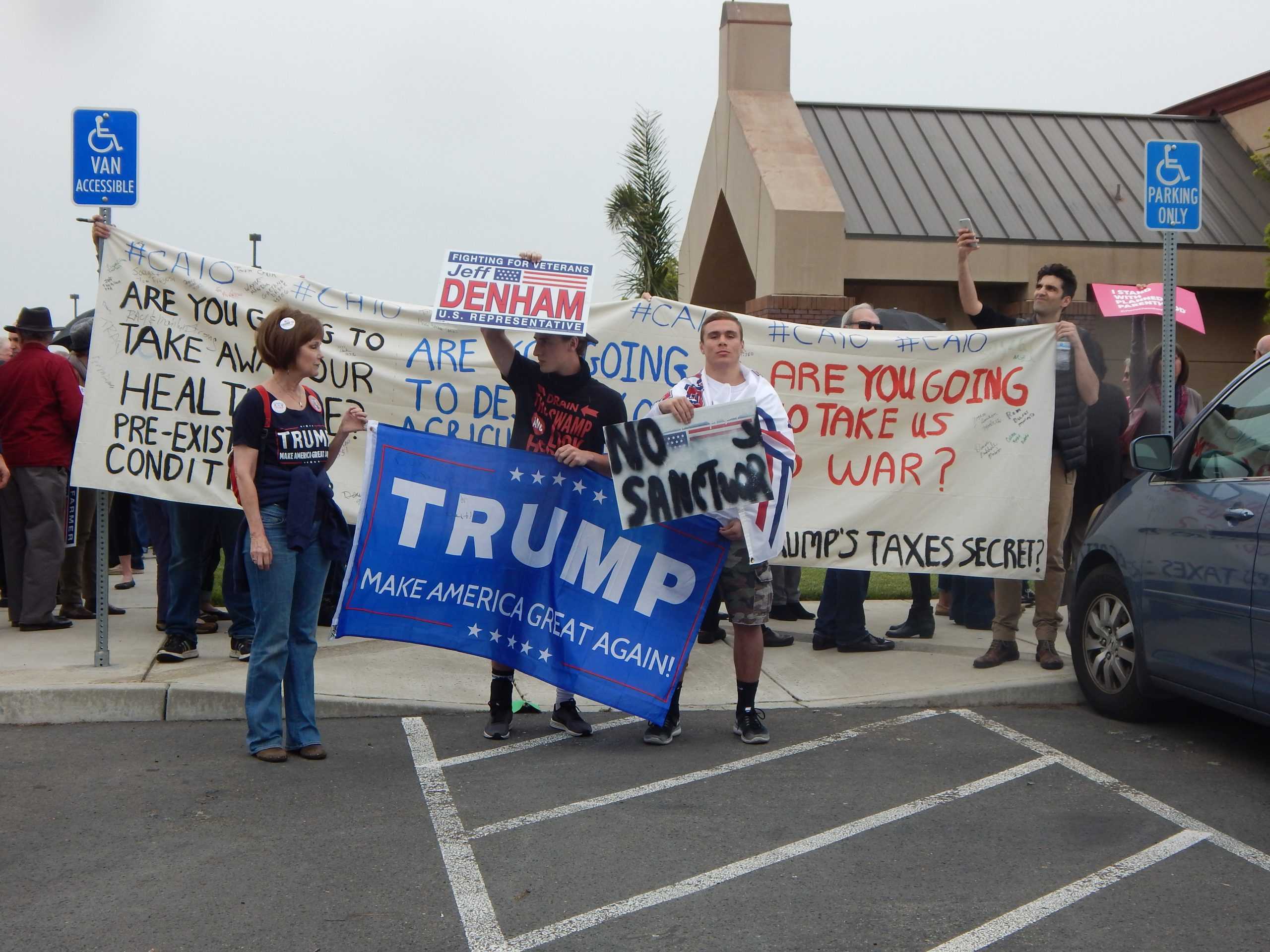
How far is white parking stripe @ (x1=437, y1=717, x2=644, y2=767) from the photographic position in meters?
5.41

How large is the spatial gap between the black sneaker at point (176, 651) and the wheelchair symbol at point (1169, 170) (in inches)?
237

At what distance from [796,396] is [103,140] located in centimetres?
398

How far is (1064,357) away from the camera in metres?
7.01

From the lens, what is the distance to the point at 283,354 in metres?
5.15

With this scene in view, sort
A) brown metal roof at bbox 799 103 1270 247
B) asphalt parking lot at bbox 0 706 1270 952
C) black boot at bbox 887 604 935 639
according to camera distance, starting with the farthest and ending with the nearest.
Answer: brown metal roof at bbox 799 103 1270 247, black boot at bbox 887 604 935 639, asphalt parking lot at bbox 0 706 1270 952

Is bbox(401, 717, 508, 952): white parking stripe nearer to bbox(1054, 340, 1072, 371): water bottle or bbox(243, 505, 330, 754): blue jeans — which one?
bbox(243, 505, 330, 754): blue jeans

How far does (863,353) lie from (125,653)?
14.9 feet

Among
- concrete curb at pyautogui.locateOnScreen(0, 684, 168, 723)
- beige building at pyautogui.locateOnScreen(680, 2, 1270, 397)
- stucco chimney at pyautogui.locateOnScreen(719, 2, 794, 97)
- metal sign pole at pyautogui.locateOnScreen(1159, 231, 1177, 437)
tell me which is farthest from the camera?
stucco chimney at pyautogui.locateOnScreen(719, 2, 794, 97)

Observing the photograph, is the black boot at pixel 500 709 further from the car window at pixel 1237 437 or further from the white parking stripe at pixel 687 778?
the car window at pixel 1237 437

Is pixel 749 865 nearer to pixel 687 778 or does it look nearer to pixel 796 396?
pixel 687 778

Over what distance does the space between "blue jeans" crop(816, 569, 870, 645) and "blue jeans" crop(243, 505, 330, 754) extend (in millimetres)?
3159

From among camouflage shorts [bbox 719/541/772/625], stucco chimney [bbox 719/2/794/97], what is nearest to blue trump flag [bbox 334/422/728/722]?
camouflage shorts [bbox 719/541/772/625]

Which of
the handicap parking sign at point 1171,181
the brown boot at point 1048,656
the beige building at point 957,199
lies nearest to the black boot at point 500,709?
the brown boot at point 1048,656

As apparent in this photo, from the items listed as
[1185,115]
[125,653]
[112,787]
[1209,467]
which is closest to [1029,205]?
[1185,115]
